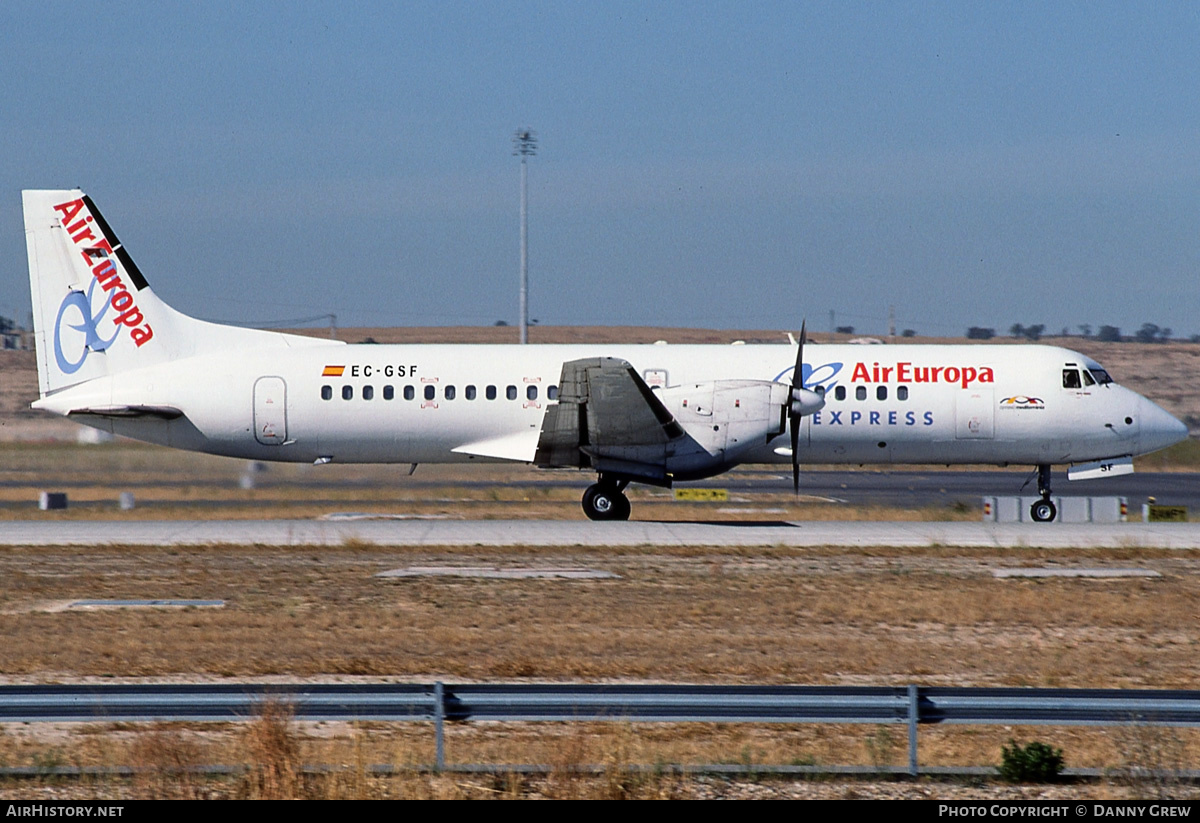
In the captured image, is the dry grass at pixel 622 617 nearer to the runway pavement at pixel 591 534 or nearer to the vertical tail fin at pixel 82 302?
the runway pavement at pixel 591 534

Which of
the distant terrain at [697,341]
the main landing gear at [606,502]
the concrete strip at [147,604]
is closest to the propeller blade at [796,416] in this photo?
the main landing gear at [606,502]

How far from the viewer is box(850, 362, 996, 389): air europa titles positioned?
29.6 m

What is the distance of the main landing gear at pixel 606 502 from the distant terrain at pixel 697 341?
5432cm

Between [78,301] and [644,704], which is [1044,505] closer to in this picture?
[78,301]

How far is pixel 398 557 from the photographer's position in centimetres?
2389

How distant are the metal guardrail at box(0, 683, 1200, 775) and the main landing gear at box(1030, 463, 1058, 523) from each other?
21819 mm

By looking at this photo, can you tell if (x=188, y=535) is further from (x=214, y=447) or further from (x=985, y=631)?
(x=985, y=631)

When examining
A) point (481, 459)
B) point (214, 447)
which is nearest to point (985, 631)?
point (481, 459)

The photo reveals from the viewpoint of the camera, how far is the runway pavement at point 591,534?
84.1 feet

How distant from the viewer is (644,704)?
9.49 metres

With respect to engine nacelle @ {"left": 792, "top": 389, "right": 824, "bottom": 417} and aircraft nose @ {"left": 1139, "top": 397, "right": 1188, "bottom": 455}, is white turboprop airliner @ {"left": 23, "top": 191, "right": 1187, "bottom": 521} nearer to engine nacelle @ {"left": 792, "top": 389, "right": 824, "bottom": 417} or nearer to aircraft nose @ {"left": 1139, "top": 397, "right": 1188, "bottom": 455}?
aircraft nose @ {"left": 1139, "top": 397, "right": 1188, "bottom": 455}

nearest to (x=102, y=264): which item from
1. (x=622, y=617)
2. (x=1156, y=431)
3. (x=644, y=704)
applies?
(x=622, y=617)

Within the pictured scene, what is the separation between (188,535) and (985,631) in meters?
16.3
